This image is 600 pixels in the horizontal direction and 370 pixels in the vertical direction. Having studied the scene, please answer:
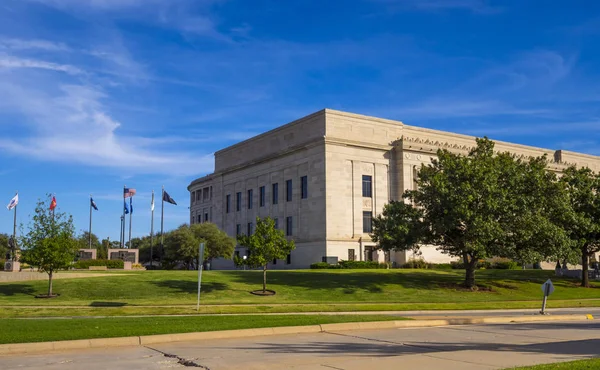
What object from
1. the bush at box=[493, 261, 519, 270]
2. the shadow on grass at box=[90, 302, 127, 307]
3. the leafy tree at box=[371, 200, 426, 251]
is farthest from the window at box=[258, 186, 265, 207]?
the shadow on grass at box=[90, 302, 127, 307]

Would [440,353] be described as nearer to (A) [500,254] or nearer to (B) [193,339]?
(B) [193,339]

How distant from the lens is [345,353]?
1357 centimetres

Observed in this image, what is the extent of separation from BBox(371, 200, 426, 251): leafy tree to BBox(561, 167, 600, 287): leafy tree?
12583 millimetres

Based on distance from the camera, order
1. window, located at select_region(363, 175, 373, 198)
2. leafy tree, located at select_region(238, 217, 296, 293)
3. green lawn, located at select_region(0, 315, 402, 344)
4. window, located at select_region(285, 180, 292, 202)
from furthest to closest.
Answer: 1. window, located at select_region(285, 180, 292, 202)
2. window, located at select_region(363, 175, 373, 198)
3. leafy tree, located at select_region(238, 217, 296, 293)
4. green lawn, located at select_region(0, 315, 402, 344)

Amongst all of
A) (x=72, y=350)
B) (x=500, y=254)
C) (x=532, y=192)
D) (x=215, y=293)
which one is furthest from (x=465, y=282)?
(x=72, y=350)

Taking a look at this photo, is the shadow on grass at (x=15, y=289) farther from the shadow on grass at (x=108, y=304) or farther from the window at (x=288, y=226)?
the window at (x=288, y=226)

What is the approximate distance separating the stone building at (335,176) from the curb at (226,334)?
40.6m

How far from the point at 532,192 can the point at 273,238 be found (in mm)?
18794

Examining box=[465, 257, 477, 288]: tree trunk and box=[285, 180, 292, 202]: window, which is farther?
box=[285, 180, 292, 202]: window

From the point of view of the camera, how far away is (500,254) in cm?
4209

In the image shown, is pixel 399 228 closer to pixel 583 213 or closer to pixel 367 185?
pixel 583 213

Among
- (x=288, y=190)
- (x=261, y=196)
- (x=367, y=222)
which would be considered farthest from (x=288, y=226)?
(x=367, y=222)

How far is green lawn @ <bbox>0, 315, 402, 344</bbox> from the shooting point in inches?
622

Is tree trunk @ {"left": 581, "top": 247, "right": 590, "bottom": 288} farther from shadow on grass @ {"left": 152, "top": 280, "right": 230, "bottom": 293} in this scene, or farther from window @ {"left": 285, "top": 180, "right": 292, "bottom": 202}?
window @ {"left": 285, "top": 180, "right": 292, "bottom": 202}
